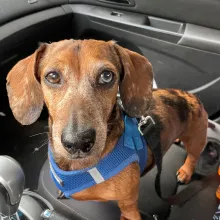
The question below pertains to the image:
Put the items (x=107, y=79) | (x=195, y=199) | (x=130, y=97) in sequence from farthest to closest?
(x=195, y=199)
(x=130, y=97)
(x=107, y=79)

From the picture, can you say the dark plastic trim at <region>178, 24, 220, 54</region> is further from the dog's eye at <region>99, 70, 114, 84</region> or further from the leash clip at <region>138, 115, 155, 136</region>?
the dog's eye at <region>99, 70, 114, 84</region>

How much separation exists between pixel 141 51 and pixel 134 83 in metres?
1.08

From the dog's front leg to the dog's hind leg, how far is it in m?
0.43

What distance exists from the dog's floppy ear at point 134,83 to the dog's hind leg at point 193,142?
51cm

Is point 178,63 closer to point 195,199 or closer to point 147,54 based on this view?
point 147,54

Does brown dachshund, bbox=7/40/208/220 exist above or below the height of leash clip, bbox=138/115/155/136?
above

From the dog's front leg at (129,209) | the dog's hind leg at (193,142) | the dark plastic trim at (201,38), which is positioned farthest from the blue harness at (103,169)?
the dark plastic trim at (201,38)

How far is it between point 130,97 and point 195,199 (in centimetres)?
76

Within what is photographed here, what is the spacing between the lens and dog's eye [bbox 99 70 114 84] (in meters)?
1.60

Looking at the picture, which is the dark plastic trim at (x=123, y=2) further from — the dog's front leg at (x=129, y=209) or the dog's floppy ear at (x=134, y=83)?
the dog's front leg at (x=129, y=209)

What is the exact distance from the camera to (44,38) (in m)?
2.62

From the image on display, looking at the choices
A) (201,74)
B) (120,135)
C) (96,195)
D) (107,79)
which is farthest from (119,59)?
(201,74)

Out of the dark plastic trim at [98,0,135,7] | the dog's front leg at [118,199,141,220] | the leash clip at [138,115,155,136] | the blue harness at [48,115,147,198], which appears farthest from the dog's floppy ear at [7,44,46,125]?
the dark plastic trim at [98,0,135,7]

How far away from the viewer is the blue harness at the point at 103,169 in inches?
67.4
